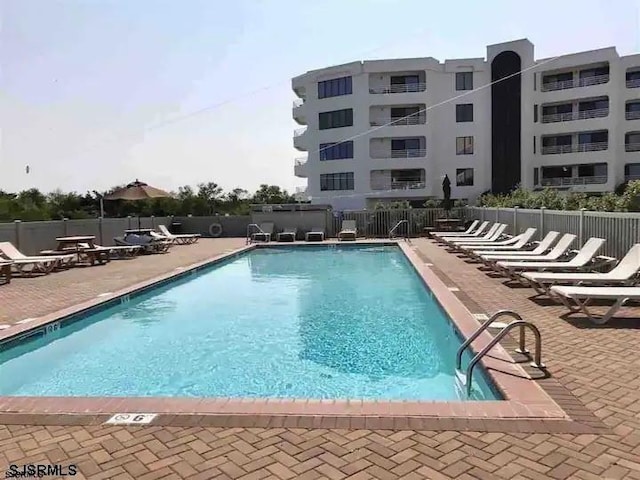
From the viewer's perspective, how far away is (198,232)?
2692 centimetres

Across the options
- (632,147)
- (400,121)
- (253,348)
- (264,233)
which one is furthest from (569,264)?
(632,147)

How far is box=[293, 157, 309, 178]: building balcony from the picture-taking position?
4420 centimetres

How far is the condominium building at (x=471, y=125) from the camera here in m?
39.1

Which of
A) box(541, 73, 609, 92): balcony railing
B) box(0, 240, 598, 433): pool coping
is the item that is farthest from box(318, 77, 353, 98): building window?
box(0, 240, 598, 433): pool coping

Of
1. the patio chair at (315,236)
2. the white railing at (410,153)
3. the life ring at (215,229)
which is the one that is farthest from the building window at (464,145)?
the life ring at (215,229)

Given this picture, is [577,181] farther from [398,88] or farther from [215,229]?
[215,229]

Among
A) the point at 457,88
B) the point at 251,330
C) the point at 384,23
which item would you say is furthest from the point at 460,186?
the point at 251,330

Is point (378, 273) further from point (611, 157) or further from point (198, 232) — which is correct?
point (611, 157)

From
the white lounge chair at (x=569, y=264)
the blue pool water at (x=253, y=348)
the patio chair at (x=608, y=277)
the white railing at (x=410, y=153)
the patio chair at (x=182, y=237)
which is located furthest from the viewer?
the white railing at (x=410, y=153)

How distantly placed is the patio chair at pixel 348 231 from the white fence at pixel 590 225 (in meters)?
7.93

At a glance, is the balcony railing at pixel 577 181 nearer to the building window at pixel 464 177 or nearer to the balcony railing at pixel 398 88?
the building window at pixel 464 177

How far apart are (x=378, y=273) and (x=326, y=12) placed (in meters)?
6.41

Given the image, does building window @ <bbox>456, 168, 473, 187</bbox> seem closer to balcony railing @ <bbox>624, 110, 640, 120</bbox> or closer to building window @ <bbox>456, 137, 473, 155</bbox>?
building window @ <bbox>456, 137, 473, 155</bbox>

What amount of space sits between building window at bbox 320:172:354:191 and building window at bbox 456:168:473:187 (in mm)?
8284
